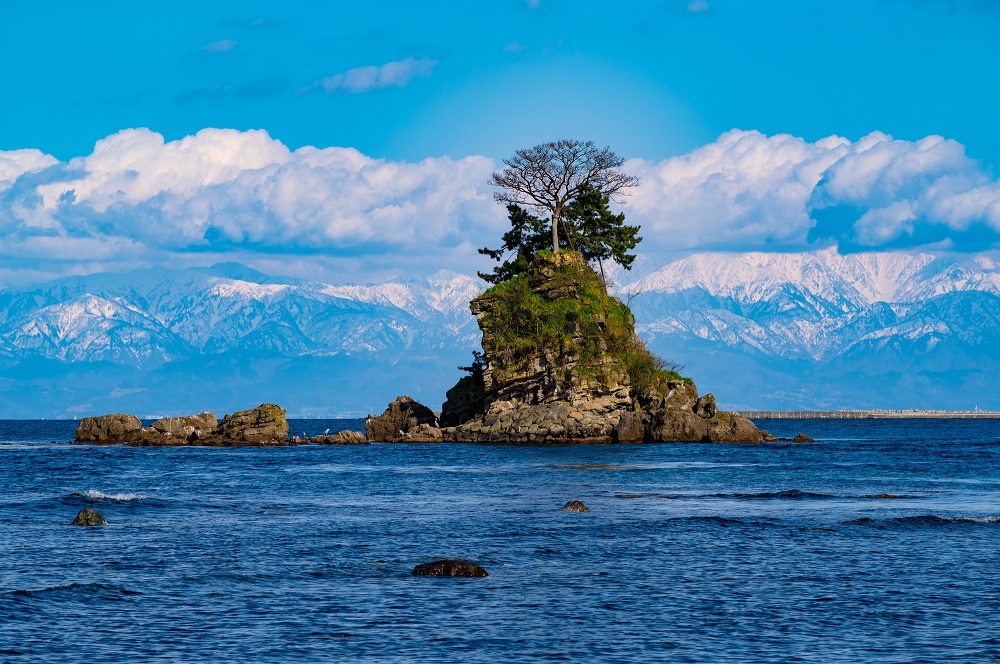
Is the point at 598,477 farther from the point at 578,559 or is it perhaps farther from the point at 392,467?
the point at 578,559

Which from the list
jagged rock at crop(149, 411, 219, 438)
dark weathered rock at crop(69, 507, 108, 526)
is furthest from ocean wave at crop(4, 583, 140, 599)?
jagged rock at crop(149, 411, 219, 438)

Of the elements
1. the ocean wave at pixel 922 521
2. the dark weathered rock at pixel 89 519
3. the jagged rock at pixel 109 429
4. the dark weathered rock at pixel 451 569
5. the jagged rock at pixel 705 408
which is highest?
the jagged rock at pixel 705 408

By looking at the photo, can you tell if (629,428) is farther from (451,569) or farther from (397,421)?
(451,569)

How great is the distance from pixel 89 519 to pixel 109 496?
37.0ft

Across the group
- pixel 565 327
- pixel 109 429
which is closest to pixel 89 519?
pixel 565 327

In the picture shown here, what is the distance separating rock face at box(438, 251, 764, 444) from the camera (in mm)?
109875

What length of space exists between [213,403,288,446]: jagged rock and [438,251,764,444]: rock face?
1942cm

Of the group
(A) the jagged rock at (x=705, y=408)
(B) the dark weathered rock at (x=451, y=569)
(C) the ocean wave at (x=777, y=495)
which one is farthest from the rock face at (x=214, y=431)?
(B) the dark weathered rock at (x=451, y=569)

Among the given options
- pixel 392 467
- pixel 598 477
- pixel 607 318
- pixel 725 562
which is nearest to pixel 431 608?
pixel 725 562

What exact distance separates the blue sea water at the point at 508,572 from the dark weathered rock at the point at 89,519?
1237 mm

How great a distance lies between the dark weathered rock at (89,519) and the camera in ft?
144

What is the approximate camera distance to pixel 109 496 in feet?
180

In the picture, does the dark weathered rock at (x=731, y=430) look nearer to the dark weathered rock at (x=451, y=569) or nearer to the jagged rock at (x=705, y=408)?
the jagged rock at (x=705, y=408)

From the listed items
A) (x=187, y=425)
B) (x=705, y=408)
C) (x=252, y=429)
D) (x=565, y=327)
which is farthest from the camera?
(x=187, y=425)
